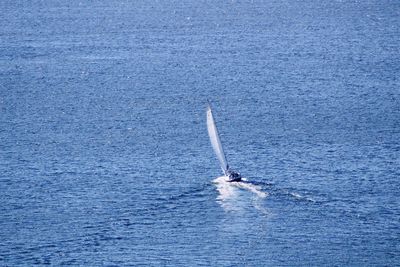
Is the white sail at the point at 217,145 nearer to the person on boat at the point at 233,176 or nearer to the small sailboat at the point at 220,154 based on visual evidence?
the small sailboat at the point at 220,154

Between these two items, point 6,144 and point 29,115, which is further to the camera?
point 29,115

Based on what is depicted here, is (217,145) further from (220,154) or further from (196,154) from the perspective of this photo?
(196,154)

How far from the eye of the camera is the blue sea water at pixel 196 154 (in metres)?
90.1

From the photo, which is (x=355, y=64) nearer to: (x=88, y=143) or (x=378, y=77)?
(x=378, y=77)

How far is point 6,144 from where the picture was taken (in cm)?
11944

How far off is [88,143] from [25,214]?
24783mm

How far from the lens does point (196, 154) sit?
379ft

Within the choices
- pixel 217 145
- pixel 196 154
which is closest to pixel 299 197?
pixel 217 145

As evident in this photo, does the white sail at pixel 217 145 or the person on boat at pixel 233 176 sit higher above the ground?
the white sail at pixel 217 145

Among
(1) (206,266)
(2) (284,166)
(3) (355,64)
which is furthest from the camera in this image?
(3) (355,64)

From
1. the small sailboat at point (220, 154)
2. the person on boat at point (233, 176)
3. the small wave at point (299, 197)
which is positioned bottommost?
the small wave at point (299, 197)

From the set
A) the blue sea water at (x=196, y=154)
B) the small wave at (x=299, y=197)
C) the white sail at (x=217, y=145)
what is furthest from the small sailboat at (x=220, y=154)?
the small wave at (x=299, y=197)

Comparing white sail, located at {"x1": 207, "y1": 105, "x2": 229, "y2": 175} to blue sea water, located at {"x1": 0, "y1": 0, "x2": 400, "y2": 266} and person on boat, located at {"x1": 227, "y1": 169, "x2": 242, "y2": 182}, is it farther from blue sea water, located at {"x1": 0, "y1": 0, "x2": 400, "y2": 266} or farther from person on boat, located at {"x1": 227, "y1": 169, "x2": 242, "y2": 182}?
blue sea water, located at {"x1": 0, "y1": 0, "x2": 400, "y2": 266}

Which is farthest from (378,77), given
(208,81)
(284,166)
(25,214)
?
(25,214)
